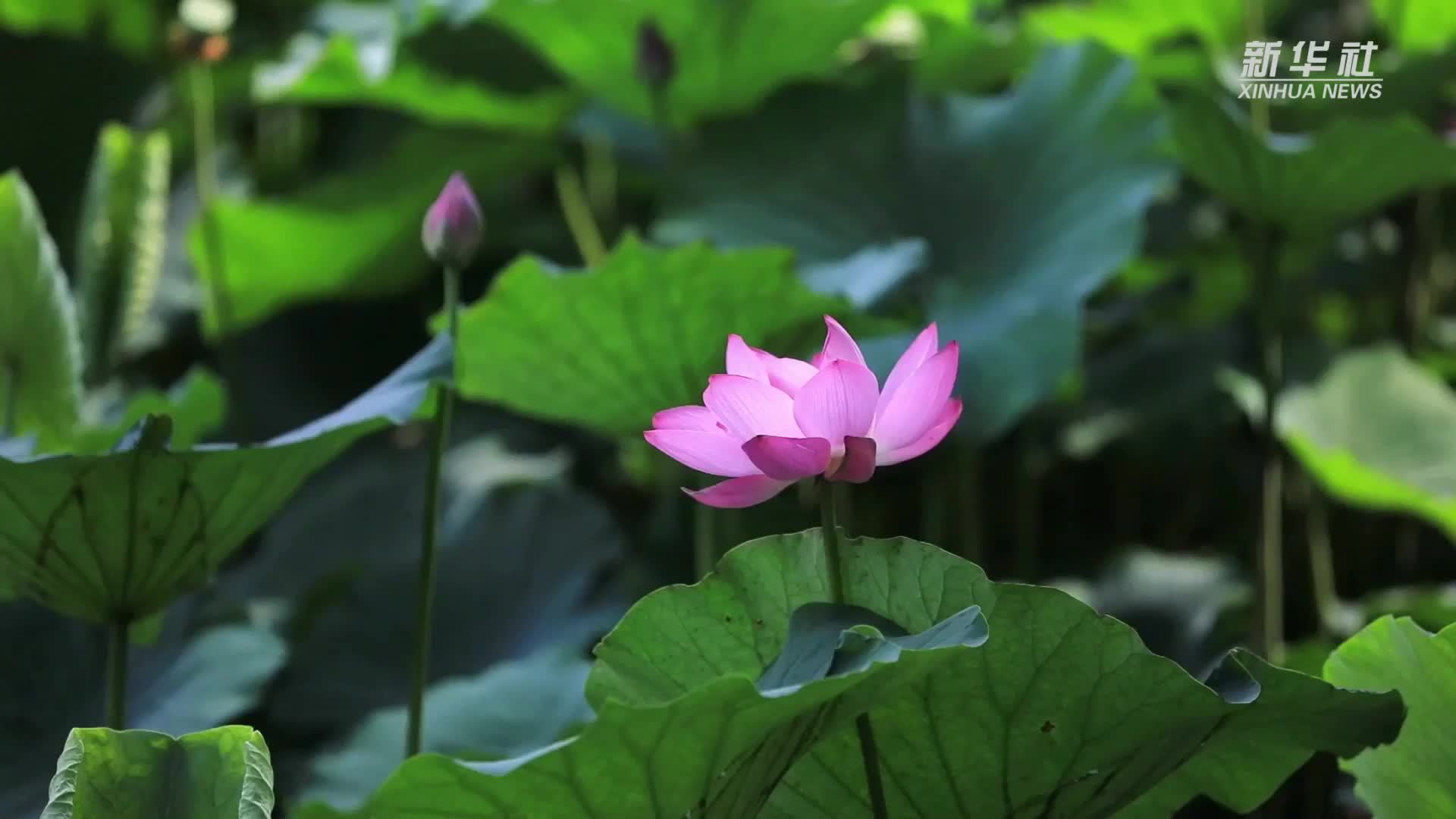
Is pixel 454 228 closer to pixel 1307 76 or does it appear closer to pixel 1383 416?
pixel 1307 76

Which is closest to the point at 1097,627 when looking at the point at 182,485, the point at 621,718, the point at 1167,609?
the point at 621,718

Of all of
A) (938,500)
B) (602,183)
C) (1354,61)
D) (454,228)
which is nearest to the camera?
(454,228)

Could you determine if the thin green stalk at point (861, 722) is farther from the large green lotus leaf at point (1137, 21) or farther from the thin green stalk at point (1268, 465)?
the large green lotus leaf at point (1137, 21)

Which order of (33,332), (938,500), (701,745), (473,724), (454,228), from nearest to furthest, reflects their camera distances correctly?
1. (701,745)
2. (454,228)
3. (33,332)
4. (473,724)
5. (938,500)

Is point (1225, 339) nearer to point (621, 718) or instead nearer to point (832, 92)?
point (832, 92)

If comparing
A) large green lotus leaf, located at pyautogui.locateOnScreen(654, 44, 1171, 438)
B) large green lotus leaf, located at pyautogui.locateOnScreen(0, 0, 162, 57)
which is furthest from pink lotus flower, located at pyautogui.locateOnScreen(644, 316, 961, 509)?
large green lotus leaf, located at pyautogui.locateOnScreen(0, 0, 162, 57)

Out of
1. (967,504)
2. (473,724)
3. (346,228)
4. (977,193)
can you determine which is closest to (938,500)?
(967,504)
